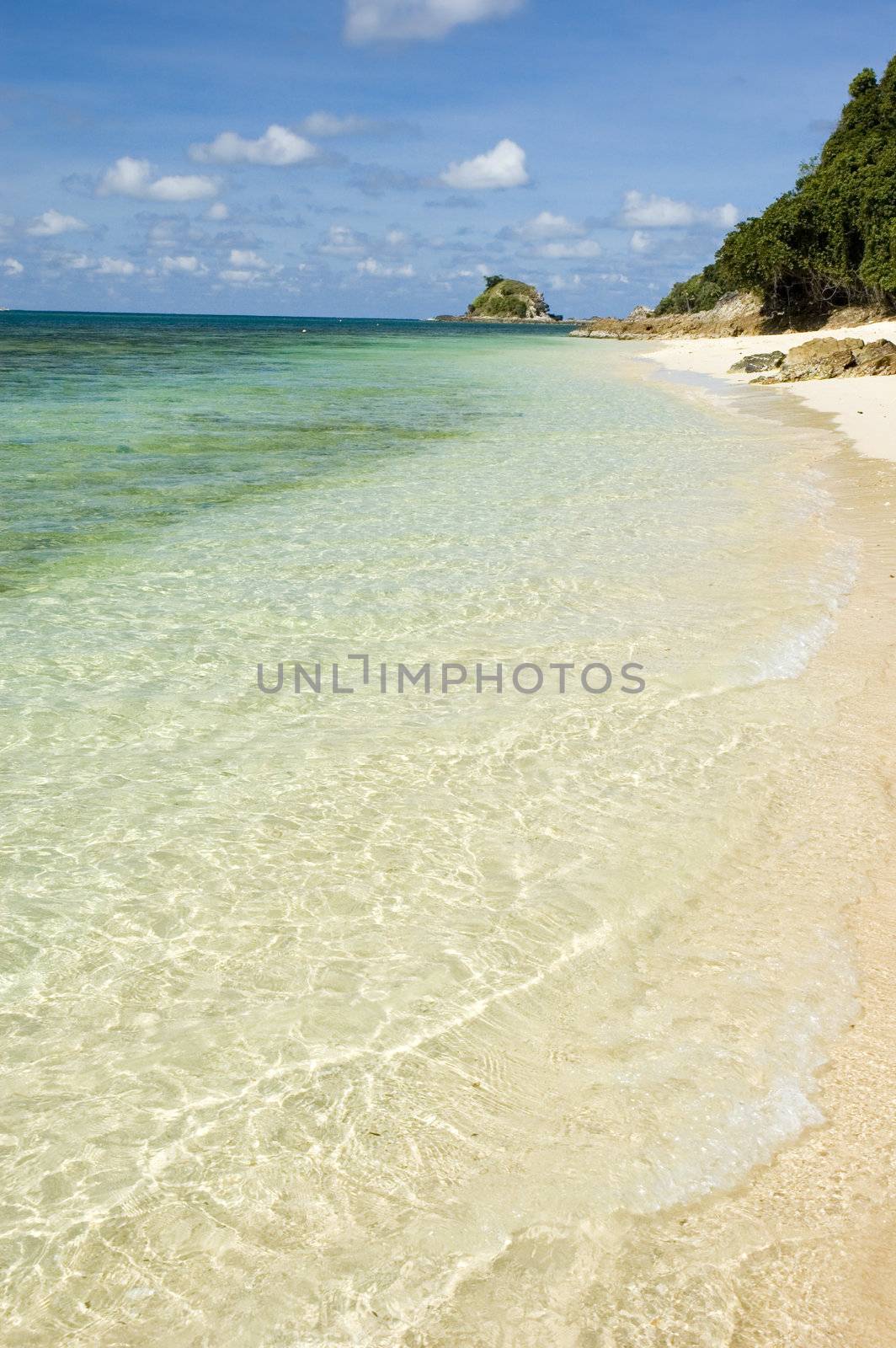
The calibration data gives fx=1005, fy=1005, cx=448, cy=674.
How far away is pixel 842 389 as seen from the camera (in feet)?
90.7

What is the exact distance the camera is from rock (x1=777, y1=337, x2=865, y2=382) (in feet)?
103

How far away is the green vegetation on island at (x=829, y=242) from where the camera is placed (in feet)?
181

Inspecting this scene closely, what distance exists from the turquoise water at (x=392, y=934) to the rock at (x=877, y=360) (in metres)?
23.5

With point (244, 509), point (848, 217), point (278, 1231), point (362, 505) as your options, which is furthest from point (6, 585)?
point (848, 217)

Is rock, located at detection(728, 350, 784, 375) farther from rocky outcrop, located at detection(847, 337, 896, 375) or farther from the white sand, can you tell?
rocky outcrop, located at detection(847, 337, 896, 375)

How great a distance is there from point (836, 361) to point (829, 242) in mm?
33914

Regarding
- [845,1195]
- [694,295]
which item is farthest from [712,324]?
[845,1195]

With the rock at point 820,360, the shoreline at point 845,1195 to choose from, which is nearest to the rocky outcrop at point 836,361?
the rock at point 820,360

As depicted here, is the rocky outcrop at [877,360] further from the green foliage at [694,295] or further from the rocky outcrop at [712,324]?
the green foliage at [694,295]

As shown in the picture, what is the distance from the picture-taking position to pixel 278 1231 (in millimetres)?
2756

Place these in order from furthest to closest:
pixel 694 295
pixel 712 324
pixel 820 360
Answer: pixel 694 295 → pixel 712 324 → pixel 820 360

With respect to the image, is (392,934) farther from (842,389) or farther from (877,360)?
(877,360)

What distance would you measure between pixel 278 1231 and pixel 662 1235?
41.6 inches

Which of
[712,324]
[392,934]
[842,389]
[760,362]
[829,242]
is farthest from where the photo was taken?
[712,324]
